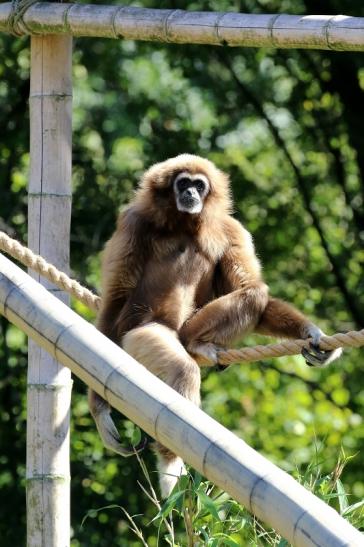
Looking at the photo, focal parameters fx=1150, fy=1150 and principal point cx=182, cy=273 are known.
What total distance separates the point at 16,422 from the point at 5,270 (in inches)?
293

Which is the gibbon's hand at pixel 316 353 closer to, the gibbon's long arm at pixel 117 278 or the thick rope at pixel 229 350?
the thick rope at pixel 229 350

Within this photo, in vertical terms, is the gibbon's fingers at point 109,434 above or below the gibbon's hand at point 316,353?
below

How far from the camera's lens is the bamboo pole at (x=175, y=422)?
2510 millimetres

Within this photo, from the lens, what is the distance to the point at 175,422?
2812mm

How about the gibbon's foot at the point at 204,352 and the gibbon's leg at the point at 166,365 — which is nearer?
the gibbon's leg at the point at 166,365

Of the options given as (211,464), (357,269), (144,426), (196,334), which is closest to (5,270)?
(144,426)

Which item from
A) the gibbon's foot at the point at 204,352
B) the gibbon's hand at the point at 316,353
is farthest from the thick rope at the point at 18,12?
the gibbon's hand at the point at 316,353

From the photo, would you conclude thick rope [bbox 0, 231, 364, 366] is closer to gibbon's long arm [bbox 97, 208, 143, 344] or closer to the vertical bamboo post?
gibbon's long arm [bbox 97, 208, 143, 344]

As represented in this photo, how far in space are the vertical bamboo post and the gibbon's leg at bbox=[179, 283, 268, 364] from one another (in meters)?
0.62

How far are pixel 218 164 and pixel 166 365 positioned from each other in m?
6.16

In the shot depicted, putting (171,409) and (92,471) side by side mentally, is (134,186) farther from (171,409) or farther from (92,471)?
(171,409)

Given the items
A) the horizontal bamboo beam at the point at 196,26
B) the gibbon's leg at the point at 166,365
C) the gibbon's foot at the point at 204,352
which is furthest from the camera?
the gibbon's foot at the point at 204,352

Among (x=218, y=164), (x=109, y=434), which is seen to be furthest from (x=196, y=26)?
(x=218, y=164)

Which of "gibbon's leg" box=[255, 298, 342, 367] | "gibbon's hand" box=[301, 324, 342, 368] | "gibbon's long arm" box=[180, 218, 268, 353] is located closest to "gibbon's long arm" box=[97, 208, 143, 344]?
"gibbon's long arm" box=[180, 218, 268, 353]
